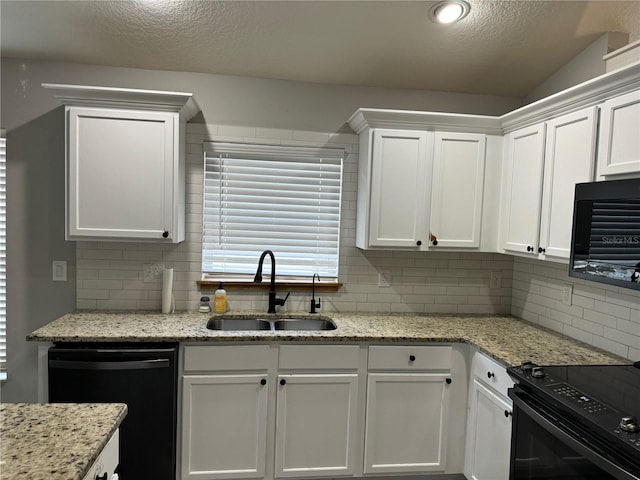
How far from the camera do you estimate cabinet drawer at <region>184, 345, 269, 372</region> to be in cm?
229

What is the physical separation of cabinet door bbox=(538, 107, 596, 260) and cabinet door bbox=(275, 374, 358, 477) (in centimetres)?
131

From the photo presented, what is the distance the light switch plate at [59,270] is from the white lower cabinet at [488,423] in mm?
2580

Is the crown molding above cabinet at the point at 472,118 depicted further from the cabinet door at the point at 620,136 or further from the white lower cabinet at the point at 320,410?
the white lower cabinet at the point at 320,410

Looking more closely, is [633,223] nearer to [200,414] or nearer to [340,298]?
[340,298]

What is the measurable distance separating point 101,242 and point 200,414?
4.25 feet

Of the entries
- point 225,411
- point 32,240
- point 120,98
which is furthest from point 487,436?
point 32,240

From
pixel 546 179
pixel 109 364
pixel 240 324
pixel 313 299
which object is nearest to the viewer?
pixel 109 364

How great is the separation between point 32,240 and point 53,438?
199cm

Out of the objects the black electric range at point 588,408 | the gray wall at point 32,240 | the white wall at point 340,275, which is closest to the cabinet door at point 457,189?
the white wall at point 340,275

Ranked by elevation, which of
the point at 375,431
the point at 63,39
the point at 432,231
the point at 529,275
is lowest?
the point at 375,431

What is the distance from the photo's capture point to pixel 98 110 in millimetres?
2414

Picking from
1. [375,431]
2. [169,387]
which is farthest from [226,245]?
[375,431]

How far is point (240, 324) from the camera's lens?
9.07 feet

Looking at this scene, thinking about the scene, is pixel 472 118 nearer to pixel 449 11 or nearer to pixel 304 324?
pixel 449 11
